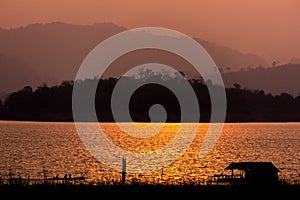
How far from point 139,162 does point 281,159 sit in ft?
86.5

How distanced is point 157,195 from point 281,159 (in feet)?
246

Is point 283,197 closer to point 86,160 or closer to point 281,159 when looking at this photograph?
point 86,160

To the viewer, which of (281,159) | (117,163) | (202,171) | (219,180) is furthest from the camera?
(281,159)

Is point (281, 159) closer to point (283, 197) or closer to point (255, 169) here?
point (255, 169)

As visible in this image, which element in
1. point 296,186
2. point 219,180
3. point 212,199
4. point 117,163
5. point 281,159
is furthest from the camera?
point 281,159

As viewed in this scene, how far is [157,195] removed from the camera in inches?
1449

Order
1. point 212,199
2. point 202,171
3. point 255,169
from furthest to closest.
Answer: point 202,171 < point 255,169 < point 212,199

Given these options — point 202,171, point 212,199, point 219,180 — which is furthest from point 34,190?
point 202,171

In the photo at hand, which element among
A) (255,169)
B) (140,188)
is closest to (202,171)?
(255,169)

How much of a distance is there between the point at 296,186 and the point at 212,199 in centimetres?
826

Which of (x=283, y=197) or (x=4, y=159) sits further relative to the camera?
(x=4, y=159)

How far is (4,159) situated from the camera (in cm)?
9775

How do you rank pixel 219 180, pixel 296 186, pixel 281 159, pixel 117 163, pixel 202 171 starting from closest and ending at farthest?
pixel 296 186 → pixel 219 180 → pixel 202 171 → pixel 117 163 → pixel 281 159

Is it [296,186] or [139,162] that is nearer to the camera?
[296,186]
